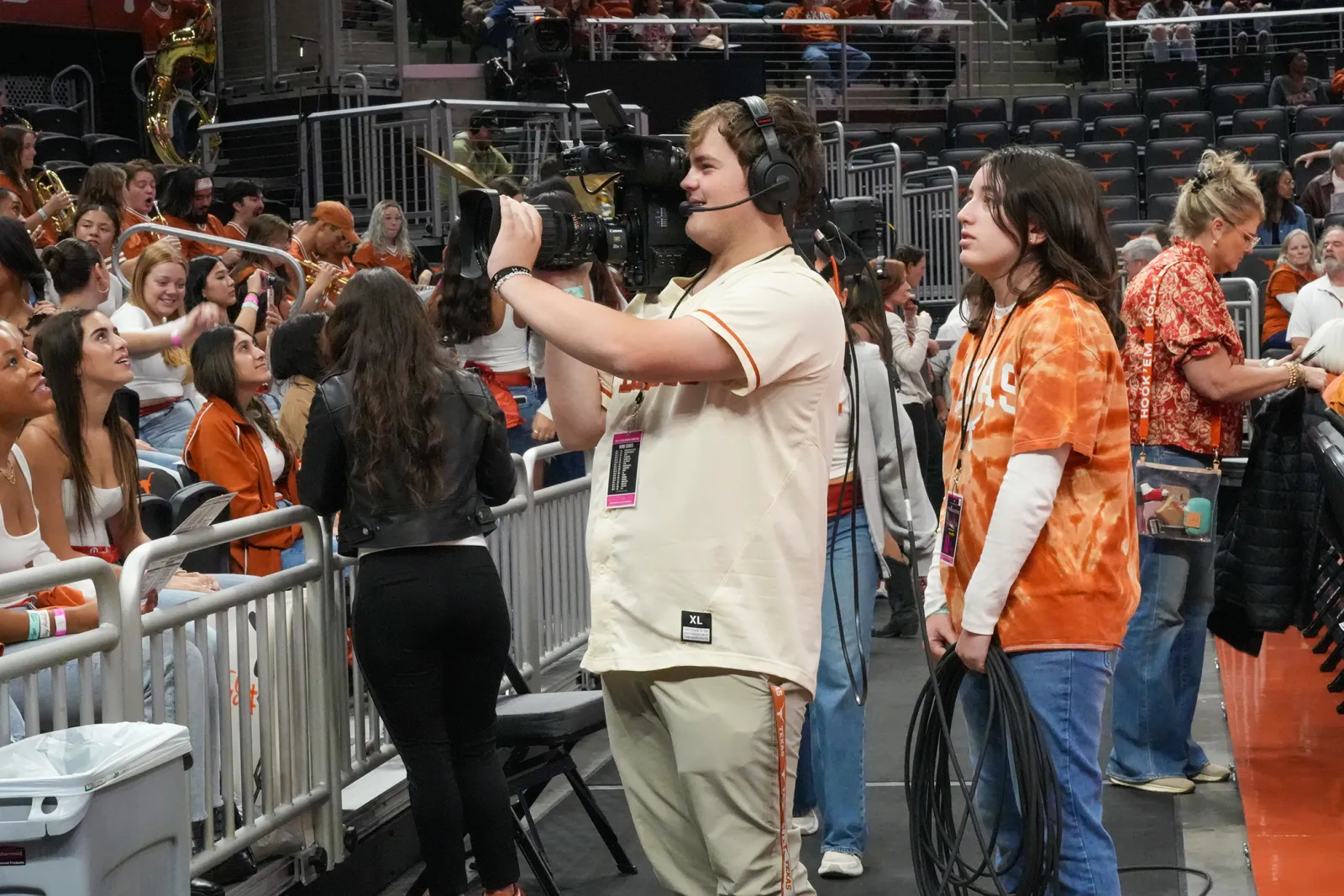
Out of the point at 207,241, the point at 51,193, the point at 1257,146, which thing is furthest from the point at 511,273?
the point at 1257,146

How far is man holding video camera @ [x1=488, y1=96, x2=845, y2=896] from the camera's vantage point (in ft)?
7.13

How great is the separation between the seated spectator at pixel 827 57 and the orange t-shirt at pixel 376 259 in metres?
7.77

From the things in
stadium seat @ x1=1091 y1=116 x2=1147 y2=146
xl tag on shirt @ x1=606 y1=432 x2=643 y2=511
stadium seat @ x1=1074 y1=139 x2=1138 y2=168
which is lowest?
xl tag on shirt @ x1=606 y1=432 x2=643 y2=511

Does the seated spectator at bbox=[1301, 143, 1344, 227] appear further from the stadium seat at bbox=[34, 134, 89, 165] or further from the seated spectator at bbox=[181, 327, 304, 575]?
the seated spectator at bbox=[181, 327, 304, 575]

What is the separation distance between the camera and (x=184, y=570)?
411 centimetres

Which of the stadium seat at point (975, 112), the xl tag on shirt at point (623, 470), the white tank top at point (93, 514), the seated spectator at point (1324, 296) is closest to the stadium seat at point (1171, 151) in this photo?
the stadium seat at point (975, 112)

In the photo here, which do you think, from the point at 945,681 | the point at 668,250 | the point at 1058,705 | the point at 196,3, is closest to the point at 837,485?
the point at 945,681

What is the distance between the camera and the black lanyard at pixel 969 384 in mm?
2834

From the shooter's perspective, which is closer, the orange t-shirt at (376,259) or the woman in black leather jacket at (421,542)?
the woman in black leather jacket at (421,542)

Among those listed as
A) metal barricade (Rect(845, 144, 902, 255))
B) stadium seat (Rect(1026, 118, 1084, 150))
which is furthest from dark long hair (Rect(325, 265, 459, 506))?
stadium seat (Rect(1026, 118, 1084, 150))

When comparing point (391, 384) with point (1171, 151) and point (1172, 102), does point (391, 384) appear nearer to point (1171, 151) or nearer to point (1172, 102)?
point (1171, 151)

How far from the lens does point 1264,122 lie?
47.4ft

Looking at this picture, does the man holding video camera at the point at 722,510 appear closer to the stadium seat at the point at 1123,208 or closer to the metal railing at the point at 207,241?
the metal railing at the point at 207,241

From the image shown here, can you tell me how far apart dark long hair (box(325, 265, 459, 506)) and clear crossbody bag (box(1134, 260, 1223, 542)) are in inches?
79.4
